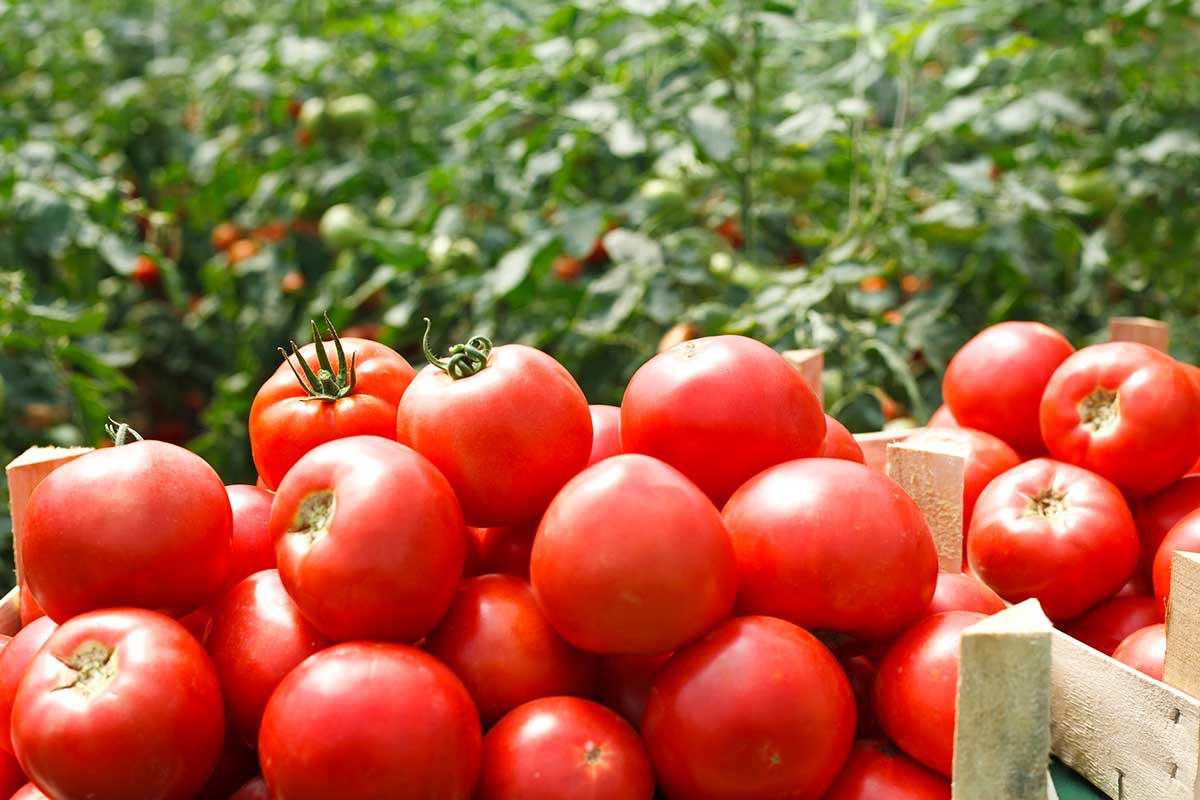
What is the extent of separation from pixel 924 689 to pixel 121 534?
2.23 ft

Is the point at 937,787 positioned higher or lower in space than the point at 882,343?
higher

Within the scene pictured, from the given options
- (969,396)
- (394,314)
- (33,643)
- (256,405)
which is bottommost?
(394,314)

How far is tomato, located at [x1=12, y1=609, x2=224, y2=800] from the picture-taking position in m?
0.86

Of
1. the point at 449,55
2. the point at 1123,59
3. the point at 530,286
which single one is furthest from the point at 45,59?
the point at 1123,59

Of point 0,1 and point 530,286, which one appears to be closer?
point 530,286

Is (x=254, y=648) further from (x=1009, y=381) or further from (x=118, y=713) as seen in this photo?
(x=1009, y=381)

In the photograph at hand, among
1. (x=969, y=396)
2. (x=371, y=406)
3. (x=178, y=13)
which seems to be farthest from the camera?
(x=178, y=13)

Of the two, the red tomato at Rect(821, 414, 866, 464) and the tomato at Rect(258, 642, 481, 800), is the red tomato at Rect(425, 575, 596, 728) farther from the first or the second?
the red tomato at Rect(821, 414, 866, 464)

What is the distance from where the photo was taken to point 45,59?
12.1 ft

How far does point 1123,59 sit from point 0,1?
3.06m

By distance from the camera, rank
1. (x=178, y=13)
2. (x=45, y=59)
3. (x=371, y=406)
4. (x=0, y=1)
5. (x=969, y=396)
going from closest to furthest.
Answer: (x=371, y=406)
(x=969, y=396)
(x=0, y=1)
(x=45, y=59)
(x=178, y=13)

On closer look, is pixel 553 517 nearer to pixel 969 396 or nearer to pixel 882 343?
pixel 969 396

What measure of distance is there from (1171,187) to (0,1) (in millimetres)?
3184

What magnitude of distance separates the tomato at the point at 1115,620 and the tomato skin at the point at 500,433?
0.68 metres
